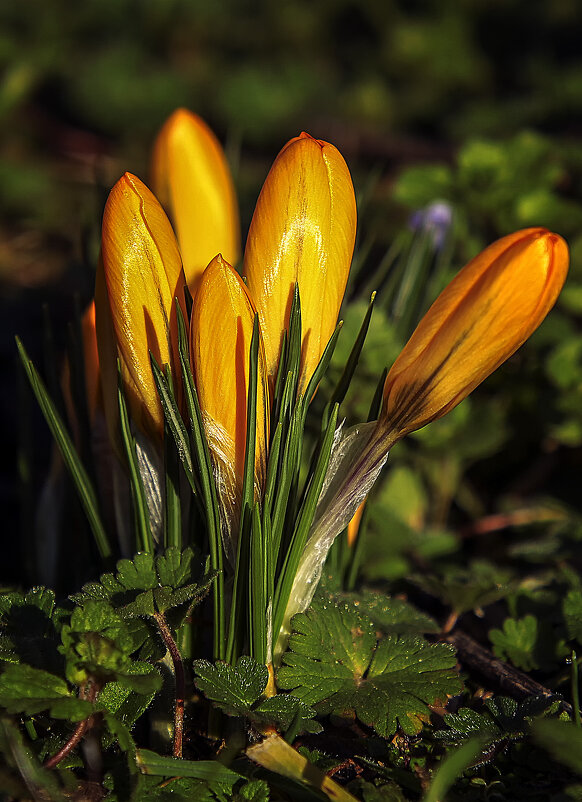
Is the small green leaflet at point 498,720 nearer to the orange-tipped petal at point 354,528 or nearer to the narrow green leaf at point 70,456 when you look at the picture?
the orange-tipped petal at point 354,528

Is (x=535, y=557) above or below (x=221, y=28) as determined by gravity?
below

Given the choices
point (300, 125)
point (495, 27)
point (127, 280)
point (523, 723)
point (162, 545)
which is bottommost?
point (523, 723)

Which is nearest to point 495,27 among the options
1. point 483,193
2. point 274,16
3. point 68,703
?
point 274,16

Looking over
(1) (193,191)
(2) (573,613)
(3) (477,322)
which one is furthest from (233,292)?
(2) (573,613)

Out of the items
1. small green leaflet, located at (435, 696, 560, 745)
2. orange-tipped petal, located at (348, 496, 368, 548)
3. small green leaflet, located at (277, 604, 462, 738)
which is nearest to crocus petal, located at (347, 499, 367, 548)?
orange-tipped petal, located at (348, 496, 368, 548)

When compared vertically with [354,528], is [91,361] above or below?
above

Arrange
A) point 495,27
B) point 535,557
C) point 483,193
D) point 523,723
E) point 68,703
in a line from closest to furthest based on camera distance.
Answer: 1. point 68,703
2. point 523,723
3. point 535,557
4. point 483,193
5. point 495,27

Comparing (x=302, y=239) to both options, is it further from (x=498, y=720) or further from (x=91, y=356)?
(x=498, y=720)

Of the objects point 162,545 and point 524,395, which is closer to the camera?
point 162,545

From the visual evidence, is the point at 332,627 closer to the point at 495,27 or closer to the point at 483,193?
the point at 483,193
